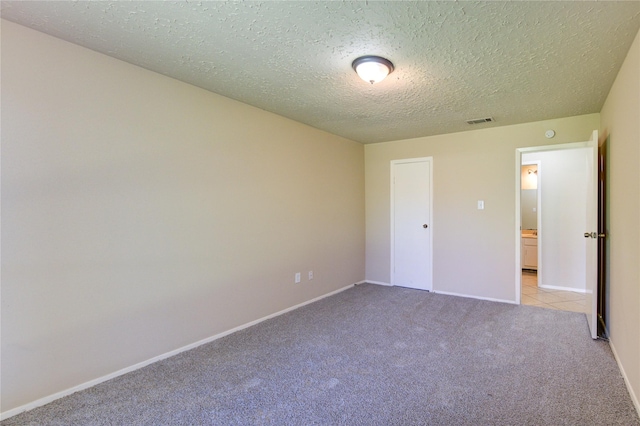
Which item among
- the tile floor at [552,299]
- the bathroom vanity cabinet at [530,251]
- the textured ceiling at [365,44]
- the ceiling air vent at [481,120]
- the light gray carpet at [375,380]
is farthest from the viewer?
the bathroom vanity cabinet at [530,251]

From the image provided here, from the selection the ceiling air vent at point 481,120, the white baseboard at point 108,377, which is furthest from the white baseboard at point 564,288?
the white baseboard at point 108,377

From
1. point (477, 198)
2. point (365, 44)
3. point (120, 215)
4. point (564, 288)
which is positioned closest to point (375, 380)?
point (120, 215)

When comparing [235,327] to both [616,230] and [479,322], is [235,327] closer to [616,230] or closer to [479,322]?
[479,322]

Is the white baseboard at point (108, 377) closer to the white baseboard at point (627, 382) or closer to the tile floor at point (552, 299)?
the white baseboard at point (627, 382)

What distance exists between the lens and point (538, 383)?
90.4 inches

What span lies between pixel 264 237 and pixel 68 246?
5.80 feet

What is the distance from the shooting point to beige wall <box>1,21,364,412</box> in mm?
1981

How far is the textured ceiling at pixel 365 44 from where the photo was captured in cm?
179

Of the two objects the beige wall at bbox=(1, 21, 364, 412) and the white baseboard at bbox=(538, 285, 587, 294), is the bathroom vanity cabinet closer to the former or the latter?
the white baseboard at bbox=(538, 285, 587, 294)

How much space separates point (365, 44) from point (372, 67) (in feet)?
0.74

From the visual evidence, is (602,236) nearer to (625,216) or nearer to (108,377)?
(625,216)

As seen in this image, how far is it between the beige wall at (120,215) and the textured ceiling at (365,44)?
0.27 metres

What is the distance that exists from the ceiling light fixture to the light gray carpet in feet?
7.23

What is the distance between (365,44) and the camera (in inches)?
84.6
